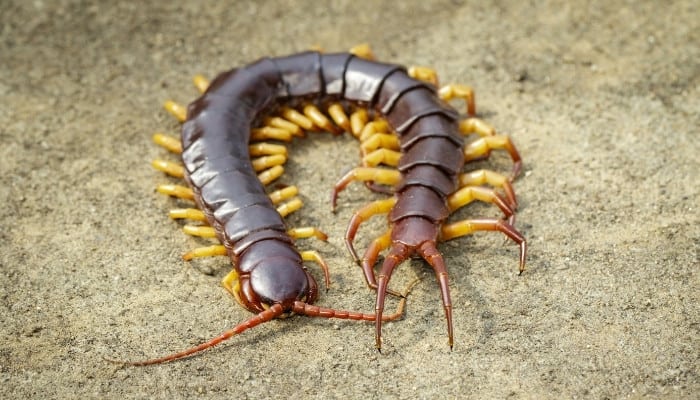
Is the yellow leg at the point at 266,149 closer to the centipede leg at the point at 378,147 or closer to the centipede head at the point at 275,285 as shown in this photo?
the centipede leg at the point at 378,147

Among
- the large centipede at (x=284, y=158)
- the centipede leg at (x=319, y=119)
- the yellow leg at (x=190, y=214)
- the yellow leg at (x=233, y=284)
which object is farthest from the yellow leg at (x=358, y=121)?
the yellow leg at (x=233, y=284)

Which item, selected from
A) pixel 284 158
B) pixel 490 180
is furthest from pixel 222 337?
pixel 490 180

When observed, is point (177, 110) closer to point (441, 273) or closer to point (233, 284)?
point (233, 284)

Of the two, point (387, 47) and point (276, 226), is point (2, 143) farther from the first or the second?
point (387, 47)

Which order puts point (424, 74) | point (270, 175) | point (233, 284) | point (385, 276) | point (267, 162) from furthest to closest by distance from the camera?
point (424, 74), point (267, 162), point (270, 175), point (233, 284), point (385, 276)

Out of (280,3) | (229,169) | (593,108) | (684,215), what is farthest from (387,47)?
(684,215)

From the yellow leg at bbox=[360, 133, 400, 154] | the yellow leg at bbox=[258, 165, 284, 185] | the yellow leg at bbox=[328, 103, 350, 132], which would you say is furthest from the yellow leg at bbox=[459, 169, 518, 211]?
the yellow leg at bbox=[258, 165, 284, 185]

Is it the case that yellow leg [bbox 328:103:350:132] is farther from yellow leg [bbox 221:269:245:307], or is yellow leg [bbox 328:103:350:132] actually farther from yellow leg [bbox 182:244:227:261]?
yellow leg [bbox 221:269:245:307]
